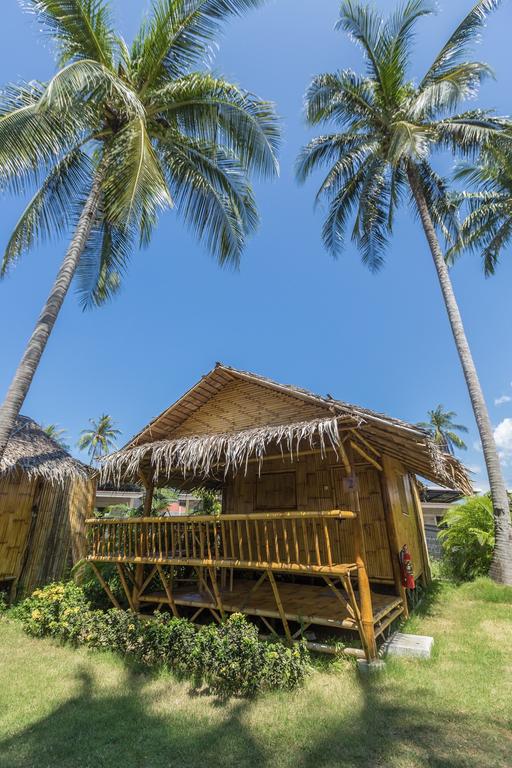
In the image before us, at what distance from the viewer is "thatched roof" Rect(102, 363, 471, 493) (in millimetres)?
5547

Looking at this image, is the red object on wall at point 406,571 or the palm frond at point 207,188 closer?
the red object on wall at point 406,571

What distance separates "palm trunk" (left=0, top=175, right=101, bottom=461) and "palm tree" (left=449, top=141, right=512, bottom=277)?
1198 cm

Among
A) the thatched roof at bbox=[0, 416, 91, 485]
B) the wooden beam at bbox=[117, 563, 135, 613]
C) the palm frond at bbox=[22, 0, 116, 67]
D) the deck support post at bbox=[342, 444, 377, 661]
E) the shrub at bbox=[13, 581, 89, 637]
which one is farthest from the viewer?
the thatched roof at bbox=[0, 416, 91, 485]

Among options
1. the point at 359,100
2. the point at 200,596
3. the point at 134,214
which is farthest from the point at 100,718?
the point at 359,100

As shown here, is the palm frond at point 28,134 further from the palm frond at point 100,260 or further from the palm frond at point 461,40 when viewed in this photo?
the palm frond at point 461,40

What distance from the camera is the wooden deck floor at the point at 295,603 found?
5441mm

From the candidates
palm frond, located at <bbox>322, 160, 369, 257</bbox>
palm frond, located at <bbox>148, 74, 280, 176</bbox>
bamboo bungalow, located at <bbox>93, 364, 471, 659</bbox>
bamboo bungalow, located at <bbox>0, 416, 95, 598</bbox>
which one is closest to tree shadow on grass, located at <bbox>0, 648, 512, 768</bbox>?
bamboo bungalow, located at <bbox>93, 364, 471, 659</bbox>

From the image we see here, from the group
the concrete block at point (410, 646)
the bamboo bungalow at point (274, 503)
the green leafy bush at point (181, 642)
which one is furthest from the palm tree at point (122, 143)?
the concrete block at point (410, 646)

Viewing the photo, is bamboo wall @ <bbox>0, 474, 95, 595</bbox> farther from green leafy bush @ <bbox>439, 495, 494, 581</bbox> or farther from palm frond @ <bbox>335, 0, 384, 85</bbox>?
palm frond @ <bbox>335, 0, 384, 85</bbox>

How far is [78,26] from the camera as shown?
7.05 m

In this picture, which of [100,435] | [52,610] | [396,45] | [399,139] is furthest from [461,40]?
[100,435]

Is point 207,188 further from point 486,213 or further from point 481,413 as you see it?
point 486,213

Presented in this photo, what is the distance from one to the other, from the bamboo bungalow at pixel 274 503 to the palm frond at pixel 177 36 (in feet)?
21.8

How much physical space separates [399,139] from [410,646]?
11.4m
